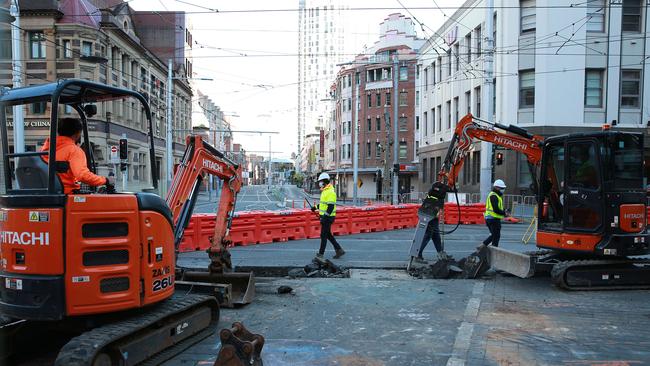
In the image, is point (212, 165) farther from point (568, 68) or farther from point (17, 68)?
point (568, 68)

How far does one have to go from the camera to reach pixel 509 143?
33.4ft

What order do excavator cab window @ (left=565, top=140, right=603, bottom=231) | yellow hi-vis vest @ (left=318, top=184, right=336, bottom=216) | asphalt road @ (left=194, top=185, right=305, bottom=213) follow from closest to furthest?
excavator cab window @ (left=565, top=140, right=603, bottom=231), yellow hi-vis vest @ (left=318, top=184, right=336, bottom=216), asphalt road @ (left=194, top=185, right=305, bottom=213)

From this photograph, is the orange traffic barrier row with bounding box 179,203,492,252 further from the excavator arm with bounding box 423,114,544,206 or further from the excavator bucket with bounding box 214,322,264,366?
the excavator bucket with bounding box 214,322,264,366

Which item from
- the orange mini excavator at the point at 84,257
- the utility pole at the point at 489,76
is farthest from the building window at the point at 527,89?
the orange mini excavator at the point at 84,257

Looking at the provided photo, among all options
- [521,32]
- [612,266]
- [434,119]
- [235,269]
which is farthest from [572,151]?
[434,119]

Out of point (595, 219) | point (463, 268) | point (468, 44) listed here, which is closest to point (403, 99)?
point (468, 44)

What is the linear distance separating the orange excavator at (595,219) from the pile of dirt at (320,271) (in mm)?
3170

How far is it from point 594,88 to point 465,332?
23.5 m

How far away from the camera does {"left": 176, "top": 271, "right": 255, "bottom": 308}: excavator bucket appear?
723 cm

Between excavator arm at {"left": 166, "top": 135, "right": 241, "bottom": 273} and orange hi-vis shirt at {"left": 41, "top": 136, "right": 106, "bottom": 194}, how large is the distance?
7.69 ft

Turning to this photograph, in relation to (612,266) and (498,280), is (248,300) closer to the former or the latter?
(498,280)

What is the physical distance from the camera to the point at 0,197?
4703 millimetres

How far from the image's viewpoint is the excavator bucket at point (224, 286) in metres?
7.23

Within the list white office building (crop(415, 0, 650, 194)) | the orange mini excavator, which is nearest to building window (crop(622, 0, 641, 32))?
white office building (crop(415, 0, 650, 194))
